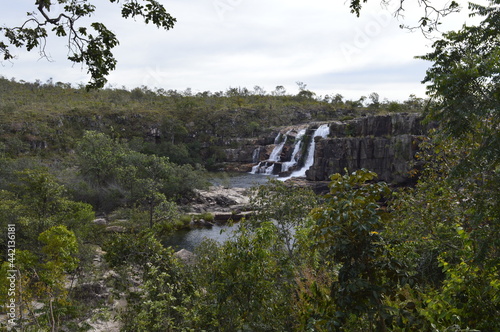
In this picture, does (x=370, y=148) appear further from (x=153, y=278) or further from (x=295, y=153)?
(x=153, y=278)

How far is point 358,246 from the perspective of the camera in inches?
125

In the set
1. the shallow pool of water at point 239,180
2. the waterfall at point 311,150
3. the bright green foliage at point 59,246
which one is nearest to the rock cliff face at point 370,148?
the waterfall at point 311,150

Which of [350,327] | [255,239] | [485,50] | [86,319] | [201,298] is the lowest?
[86,319]

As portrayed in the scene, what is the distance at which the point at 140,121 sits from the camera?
6238cm

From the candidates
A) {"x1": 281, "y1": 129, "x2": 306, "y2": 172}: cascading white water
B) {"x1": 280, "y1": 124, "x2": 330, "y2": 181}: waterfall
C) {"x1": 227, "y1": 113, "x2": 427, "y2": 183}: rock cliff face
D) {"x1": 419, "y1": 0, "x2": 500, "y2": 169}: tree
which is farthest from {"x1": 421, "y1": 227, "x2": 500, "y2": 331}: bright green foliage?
{"x1": 281, "y1": 129, "x2": 306, "y2": 172}: cascading white water

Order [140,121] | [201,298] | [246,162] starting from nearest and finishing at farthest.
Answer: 1. [201,298]
2. [246,162]
3. [140,121]

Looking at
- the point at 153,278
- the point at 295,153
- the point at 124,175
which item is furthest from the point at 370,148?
the point at 153,278

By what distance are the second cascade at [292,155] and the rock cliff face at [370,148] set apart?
0.74 ft

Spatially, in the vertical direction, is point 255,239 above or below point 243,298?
above

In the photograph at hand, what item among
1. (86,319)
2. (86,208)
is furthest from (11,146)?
(86,319)

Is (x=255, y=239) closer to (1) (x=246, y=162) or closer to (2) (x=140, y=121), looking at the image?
(1) (x=246, y=162)

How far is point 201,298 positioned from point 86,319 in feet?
25.4

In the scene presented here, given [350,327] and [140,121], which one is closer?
[350,327]

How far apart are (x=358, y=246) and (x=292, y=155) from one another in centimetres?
4621
